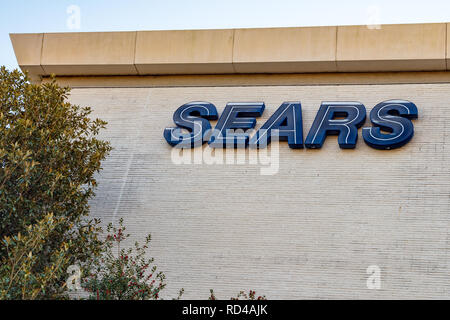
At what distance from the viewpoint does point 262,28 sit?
63.0ft

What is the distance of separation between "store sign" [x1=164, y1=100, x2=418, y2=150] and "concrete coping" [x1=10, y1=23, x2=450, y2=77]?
1130 mm

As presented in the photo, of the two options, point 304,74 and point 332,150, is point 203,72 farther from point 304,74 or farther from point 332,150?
point 332,150

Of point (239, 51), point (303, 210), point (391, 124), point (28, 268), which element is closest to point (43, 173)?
point (28, 268)

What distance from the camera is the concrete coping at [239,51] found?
1812 centimetres

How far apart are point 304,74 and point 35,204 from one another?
28.5ft

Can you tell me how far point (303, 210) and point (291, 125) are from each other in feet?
8.02

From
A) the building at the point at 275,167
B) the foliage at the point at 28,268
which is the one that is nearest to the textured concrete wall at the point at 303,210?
the building at the point at 275,167

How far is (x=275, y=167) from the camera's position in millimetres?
17844

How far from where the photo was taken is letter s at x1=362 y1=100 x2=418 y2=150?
1722 centimetres

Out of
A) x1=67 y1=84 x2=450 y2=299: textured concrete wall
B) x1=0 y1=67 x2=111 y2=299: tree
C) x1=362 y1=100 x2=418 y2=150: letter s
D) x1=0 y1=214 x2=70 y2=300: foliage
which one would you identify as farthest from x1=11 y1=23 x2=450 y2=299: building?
x1=0 y1=214 x2=70 y2=300: foliage

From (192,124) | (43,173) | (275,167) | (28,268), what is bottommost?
(28,268)

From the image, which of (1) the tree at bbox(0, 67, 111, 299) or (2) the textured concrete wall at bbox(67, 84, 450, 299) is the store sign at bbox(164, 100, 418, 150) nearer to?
(2) the textured concrete wall at bbox(67, 84, 450, 299)

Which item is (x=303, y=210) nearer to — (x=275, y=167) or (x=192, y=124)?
(x=275, y=167)
